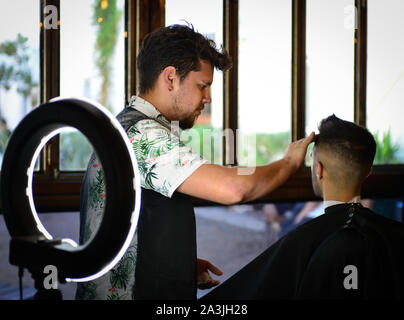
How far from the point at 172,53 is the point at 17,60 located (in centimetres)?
133

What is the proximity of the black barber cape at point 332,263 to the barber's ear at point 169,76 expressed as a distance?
2.60ft

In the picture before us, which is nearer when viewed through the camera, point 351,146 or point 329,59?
point 351,146

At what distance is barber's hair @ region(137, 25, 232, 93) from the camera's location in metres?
1.54

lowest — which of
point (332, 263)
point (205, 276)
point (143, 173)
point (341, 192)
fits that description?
point (205, 276)

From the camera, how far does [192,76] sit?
1565mm

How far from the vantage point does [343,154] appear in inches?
70.1

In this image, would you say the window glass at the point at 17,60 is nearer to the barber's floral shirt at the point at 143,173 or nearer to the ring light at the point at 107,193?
the barber's floral shirt at the point at 143,173

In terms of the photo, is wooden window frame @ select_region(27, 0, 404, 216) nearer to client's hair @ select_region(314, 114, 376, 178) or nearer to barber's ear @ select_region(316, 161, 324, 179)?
barber's ear @ select_region(316, 161, 324, 179)

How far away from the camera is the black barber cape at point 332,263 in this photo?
1.57 m

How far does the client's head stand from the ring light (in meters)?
1.12

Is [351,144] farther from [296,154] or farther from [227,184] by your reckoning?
[227,184]

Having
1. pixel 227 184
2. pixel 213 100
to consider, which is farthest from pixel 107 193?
pixel 213 100

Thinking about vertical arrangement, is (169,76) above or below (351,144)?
above
